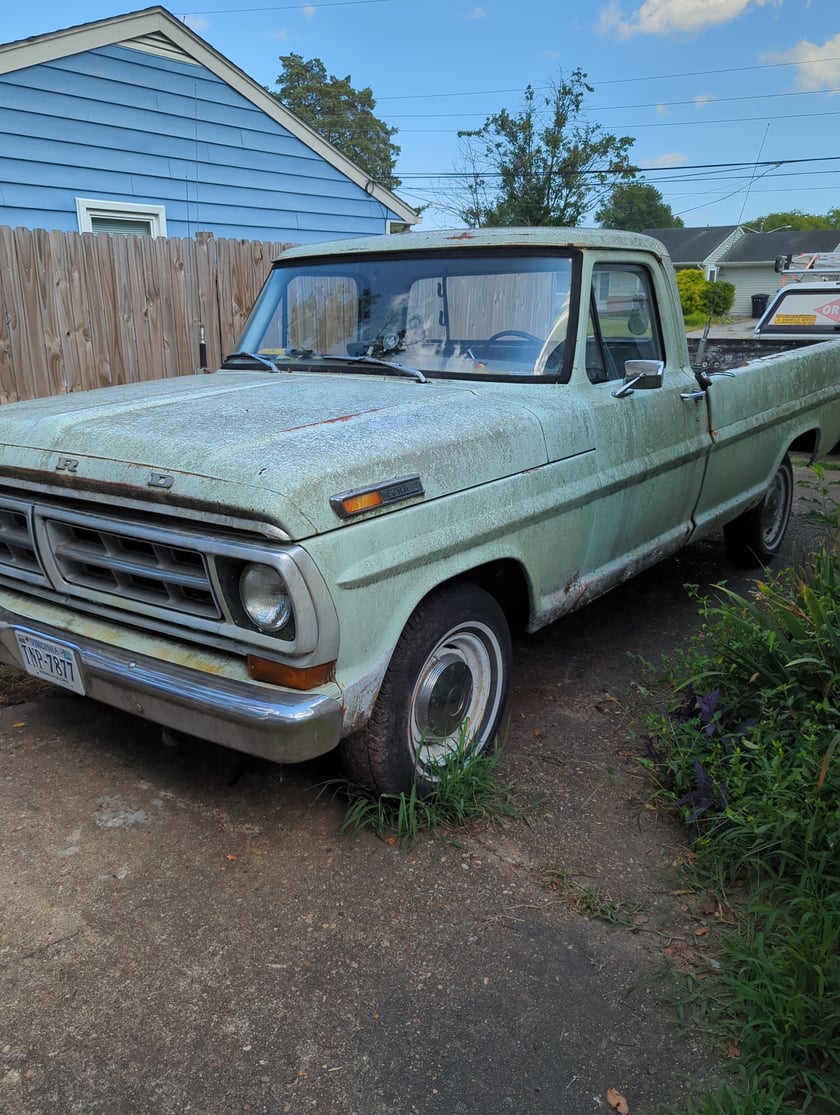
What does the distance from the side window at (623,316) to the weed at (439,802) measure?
1.80m

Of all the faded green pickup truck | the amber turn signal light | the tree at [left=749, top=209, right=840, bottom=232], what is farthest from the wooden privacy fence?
the tree at [left=749, top=209, right=840, bottom=232]

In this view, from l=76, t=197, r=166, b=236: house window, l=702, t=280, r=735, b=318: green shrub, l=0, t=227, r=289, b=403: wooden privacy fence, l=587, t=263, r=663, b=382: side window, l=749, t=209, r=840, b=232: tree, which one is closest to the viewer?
l=587, t=263, r=663, b=382: side window

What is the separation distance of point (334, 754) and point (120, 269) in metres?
5.05

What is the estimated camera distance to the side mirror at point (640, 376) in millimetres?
3660

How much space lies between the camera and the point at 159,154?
9.10m

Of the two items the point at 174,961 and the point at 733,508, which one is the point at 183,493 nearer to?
the point at 174,961

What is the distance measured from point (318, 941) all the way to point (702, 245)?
54.1 metres

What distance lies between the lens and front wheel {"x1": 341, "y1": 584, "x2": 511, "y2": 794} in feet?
9.29

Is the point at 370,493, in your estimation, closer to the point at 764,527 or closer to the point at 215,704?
the point at 215,704

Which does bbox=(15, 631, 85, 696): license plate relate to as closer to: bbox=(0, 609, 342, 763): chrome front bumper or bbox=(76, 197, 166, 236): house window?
bbox=(0, 609, 342, 763): chrome front bumper

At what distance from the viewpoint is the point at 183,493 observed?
248 centimetres

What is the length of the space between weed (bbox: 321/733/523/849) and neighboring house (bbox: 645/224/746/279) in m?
48.7

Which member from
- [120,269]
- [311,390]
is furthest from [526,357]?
[120,269]

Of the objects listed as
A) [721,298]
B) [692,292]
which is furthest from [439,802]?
[692,292]
